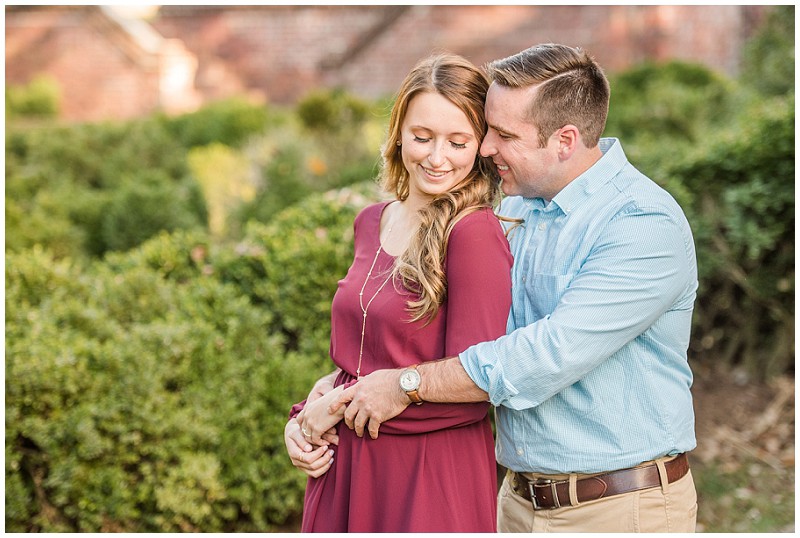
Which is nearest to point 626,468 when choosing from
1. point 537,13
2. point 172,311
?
point 172,311

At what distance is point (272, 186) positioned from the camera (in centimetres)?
873

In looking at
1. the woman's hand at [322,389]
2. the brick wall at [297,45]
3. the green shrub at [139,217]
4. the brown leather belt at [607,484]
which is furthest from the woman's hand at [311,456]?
the brick wall at [297,45]

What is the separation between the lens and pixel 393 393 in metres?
2.34

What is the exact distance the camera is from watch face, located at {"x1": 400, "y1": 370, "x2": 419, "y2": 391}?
7.54 ft

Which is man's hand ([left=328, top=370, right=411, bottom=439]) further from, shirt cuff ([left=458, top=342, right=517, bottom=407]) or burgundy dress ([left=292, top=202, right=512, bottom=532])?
shirt cuff ([left=458, top=342, right=517, bottom=407])

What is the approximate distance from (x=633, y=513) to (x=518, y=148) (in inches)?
43.7

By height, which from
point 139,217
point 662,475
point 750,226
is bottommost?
point 662,475

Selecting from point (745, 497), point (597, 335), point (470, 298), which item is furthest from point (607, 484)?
point (745, 497)

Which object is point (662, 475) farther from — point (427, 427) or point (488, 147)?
point (488, 147)

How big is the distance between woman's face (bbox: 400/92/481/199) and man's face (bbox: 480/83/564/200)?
0.21 feet

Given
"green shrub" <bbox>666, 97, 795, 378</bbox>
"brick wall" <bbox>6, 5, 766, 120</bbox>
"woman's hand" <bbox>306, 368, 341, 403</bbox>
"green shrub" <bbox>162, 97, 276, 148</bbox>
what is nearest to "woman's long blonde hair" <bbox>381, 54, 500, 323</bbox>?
"woman's hand" <bbox>306, 368, 341, 403</bbox>

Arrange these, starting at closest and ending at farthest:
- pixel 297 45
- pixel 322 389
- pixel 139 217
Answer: pixel 322 389 < pixel 139 217 < pixel 297 45

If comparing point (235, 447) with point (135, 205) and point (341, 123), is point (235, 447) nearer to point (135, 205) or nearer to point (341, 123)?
point (135, 205)

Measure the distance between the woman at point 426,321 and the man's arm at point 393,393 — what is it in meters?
0.05
